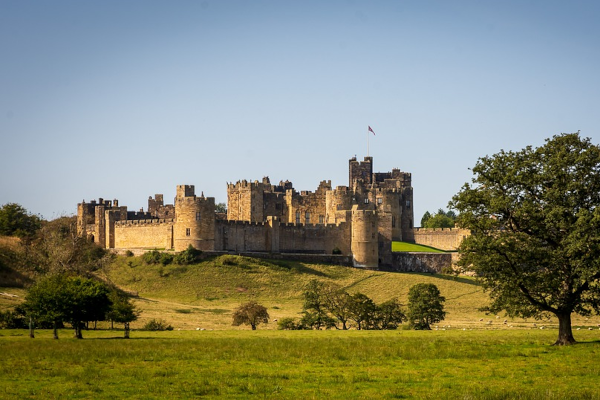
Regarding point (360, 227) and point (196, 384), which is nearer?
point (196, 384)

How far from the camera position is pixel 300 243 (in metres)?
89.9

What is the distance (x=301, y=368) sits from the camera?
27750 millimetres

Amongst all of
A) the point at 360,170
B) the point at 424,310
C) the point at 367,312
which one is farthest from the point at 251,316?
the point at 360,170

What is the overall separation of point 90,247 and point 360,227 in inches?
1070

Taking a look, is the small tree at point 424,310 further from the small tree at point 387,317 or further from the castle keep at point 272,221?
the castle keep at point 272,221

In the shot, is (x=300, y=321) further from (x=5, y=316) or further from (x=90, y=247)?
(x=90, y=247)

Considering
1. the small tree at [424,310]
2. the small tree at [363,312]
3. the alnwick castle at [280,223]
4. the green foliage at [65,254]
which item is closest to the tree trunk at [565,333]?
the small tree at [424,310]

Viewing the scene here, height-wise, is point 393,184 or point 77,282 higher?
point 393,184

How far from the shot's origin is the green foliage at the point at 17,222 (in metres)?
79.8

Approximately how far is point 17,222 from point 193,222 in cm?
1799

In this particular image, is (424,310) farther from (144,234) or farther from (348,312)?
(144,234)

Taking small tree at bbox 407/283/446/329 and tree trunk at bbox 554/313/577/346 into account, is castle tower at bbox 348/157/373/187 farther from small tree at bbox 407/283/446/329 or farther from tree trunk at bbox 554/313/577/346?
tree trunk at bbox 554/313/577/346

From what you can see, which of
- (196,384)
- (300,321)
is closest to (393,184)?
(300,321)

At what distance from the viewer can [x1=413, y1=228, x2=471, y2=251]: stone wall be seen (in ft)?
325
